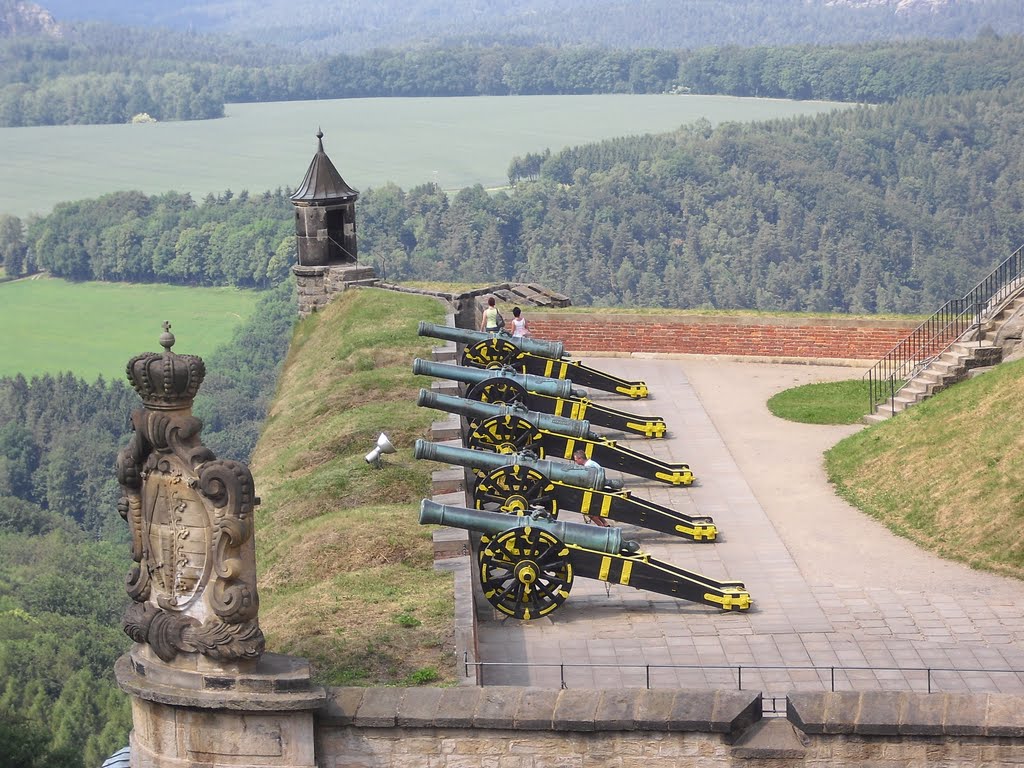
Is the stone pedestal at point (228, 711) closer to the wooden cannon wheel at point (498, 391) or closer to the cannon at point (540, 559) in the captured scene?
the cannon at point (540, 559)

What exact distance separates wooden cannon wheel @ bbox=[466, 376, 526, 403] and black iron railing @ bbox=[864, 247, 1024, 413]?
187 inches

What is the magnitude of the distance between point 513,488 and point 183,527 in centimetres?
575

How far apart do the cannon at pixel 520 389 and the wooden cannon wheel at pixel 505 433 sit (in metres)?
1.13

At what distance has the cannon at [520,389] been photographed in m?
20.3

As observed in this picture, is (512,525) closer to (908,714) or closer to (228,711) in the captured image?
(228,711)

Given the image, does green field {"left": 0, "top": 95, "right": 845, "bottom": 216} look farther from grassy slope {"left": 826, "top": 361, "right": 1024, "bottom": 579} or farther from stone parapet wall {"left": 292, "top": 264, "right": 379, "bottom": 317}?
grassy slope {"left": 826, "top": 361, "right": 1024, "bottom": 579}

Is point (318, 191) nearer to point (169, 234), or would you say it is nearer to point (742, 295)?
point (742, 295)

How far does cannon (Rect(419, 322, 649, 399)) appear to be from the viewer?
74.5ft

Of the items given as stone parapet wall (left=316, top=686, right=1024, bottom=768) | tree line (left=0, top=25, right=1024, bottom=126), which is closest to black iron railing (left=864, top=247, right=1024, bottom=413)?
stone parapet wall (left=316, top=686, right=1024, bottom=768)

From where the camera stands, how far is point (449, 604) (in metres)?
13.9

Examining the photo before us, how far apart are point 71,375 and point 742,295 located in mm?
39557

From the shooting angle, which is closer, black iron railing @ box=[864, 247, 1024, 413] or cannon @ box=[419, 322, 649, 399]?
black iron railing @ box=[864, 247, 1024, 413]

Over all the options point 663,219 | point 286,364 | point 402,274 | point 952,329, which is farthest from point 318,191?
point 663,219

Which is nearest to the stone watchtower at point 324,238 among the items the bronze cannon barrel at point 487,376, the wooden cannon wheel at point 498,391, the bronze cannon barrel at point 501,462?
the bronze cannon barrel at point 487,376
